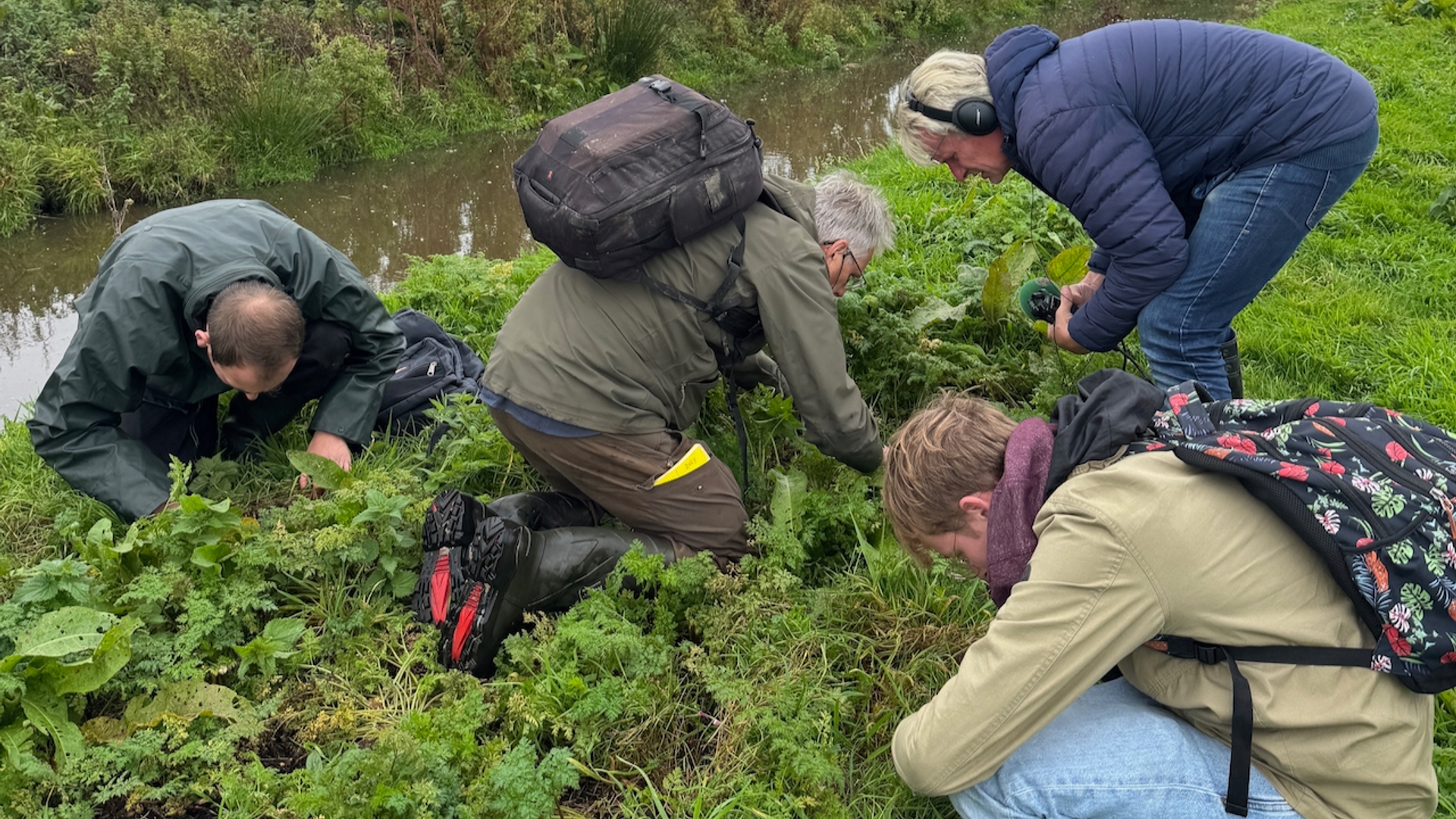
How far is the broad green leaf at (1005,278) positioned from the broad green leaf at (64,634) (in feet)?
10.7

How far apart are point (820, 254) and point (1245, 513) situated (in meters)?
1.53

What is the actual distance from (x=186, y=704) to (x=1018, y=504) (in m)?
2.21

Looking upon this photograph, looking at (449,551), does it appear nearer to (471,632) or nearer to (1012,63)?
(471,632)

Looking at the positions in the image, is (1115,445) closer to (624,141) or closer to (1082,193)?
(1082,193)

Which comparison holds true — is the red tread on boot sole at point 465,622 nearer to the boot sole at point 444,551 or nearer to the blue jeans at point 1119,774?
the boot sole at point 444,551

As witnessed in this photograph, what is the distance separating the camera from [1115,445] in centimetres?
187

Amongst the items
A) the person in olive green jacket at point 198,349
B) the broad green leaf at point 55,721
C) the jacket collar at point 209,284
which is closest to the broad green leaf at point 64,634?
the broad green leaf at point 55,721

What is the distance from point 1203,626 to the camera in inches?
69.9

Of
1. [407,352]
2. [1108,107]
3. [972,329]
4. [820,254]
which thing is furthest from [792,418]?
[407,352]

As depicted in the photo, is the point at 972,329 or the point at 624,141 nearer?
the point at 624,141

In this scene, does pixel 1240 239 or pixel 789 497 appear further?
pixel 789 497

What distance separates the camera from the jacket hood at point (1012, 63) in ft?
9.47

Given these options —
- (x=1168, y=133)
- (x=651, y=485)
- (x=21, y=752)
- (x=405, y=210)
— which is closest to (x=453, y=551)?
(x=651, y=485)

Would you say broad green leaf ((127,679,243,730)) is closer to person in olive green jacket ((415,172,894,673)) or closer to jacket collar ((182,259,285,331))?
person in olive green jacket ((415,172,894,673))
